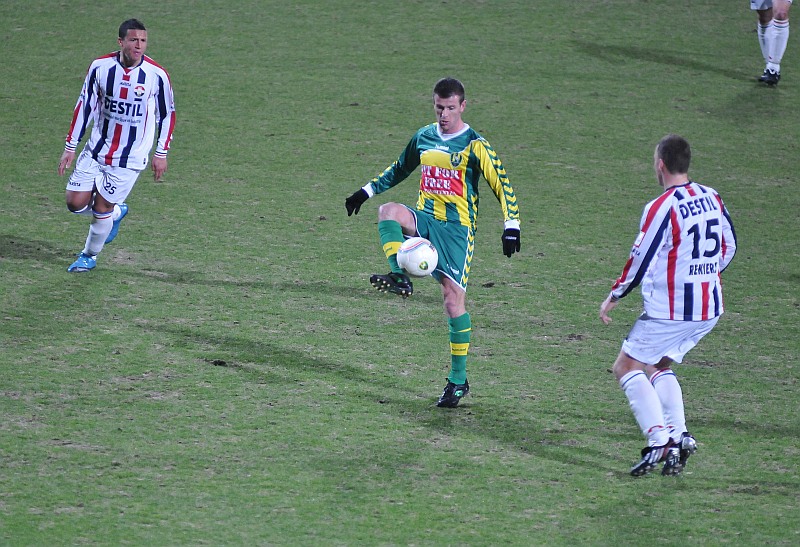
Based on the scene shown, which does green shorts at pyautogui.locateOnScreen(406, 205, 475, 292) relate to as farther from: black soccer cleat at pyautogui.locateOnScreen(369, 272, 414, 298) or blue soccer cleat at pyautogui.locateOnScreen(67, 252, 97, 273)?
blue soccer cleat at pyautogui.locateOnScreen(67, 252, 97, 273)

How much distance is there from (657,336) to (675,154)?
0.84 m

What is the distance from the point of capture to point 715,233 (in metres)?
4.94

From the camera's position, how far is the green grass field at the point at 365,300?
4758mm

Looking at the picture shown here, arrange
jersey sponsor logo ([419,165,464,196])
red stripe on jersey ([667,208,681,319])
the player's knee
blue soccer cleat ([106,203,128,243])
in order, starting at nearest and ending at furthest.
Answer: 1. red stripe on jersey ([667,208,681,319])
2. the player's knee
3. jersey sponsor logo ([419,165,464,196])
4. blue soccer cleat ([106,203,128,243])

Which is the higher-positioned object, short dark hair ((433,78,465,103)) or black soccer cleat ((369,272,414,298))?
short dark hair ((433,78,465,103))

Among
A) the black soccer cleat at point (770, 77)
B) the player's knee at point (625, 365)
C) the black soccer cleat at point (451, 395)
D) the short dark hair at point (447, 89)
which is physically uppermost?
the black soccer cleat at point (770, 77)

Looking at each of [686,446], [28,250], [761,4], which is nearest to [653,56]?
[761,4]

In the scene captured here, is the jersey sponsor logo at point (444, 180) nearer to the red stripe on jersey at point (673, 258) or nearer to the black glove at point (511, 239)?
the black glove at point (511, 239)

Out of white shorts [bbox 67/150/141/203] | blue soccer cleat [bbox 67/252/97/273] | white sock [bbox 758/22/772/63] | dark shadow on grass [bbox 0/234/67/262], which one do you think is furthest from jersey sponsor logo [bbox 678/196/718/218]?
white sock [bbox 758/22/772/63]

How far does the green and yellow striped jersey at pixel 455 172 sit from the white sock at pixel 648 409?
48.5 inches

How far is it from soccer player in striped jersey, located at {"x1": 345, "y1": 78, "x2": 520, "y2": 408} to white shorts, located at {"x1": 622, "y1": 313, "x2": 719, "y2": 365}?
97cm

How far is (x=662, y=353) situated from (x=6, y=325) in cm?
400

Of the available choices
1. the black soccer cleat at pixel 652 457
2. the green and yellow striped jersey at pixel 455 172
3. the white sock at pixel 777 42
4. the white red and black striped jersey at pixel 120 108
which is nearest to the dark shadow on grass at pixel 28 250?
the white red and black striped jersey at pixel 120 108

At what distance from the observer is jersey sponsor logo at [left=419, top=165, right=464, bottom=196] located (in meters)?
5.95
